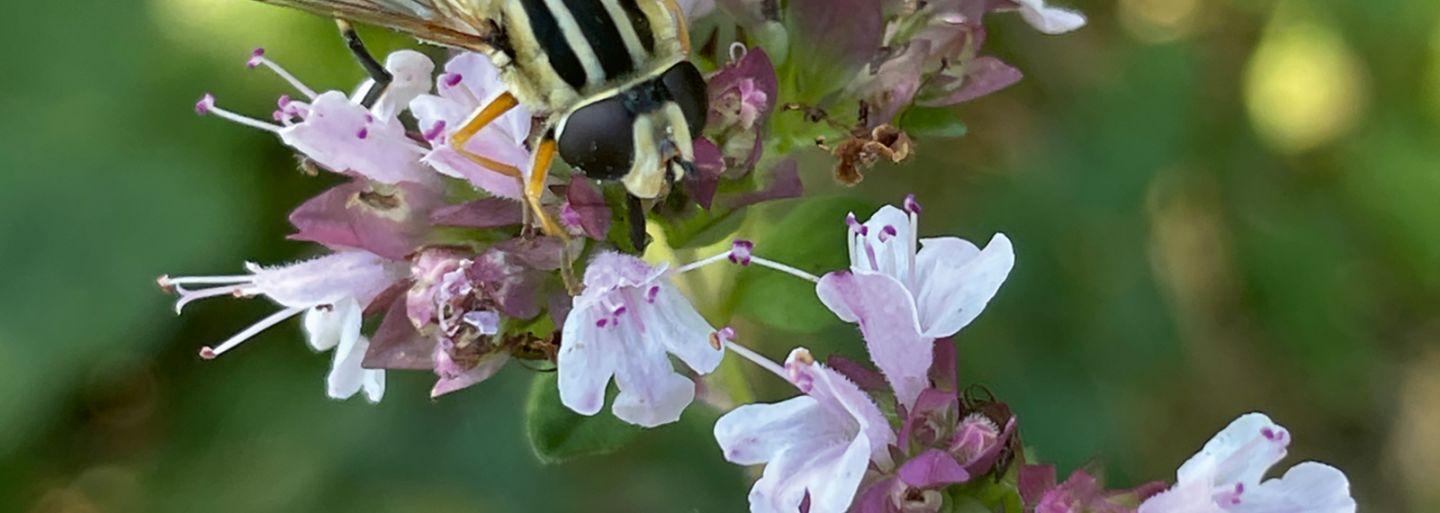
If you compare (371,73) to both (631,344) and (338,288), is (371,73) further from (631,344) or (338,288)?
(631,344)

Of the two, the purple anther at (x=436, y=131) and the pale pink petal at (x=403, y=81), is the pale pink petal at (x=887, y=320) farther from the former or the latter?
the pale pink petal at (x=403, y=81)

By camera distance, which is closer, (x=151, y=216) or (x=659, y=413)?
(x=659, y=413)

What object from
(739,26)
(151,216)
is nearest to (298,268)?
(739,26)

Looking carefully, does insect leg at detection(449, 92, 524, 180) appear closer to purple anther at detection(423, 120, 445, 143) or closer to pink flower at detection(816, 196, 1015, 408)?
purple anther at detection(423, 120, 445, 143)

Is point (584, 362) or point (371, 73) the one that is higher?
point (371, 73)

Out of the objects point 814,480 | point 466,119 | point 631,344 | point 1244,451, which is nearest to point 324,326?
point 466,119

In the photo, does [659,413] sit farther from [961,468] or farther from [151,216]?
[151,216]

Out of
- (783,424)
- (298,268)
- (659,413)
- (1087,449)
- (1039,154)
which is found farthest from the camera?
(1039,154)
